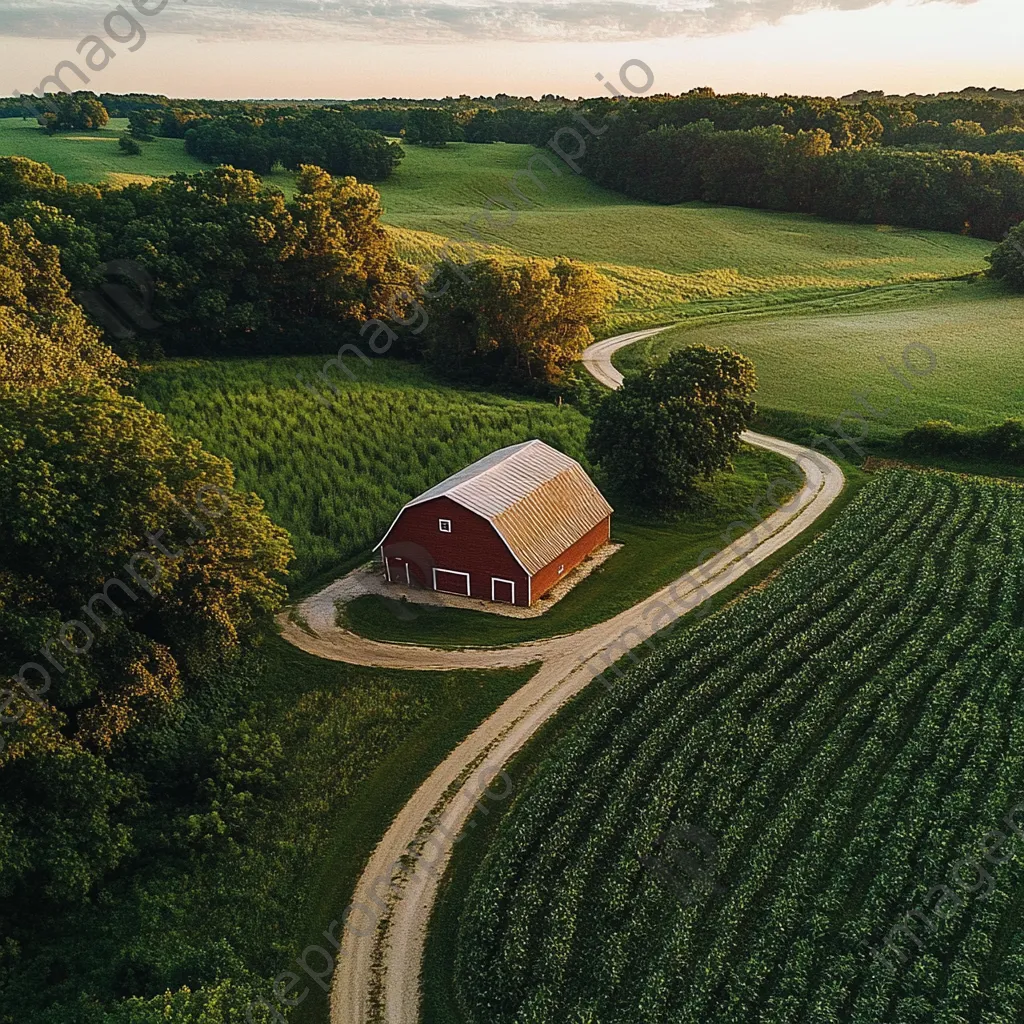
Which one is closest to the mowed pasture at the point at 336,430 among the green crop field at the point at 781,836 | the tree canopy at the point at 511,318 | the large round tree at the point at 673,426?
the tree canopy at the point at 511,318

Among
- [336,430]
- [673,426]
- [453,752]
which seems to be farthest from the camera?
[336,430]

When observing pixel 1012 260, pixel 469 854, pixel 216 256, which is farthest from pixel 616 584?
pixel 1012 260

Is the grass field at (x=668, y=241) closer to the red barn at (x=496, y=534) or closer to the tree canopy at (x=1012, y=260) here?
the tree canopy at (x=1012, y=260)

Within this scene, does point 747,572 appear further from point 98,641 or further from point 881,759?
point 98,641

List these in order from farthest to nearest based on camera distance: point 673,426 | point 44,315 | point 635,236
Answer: point 635,236, point 44,315, point 673,426

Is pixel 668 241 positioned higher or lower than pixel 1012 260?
higher

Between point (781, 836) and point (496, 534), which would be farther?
point (496, 534)

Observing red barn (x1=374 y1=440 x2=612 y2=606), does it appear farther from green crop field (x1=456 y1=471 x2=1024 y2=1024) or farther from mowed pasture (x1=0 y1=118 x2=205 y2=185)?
mowed pasture (x1=0 y1=118 x2=205 y2=185)

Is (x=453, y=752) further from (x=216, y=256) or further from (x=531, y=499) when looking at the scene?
(x=216, y=256)
